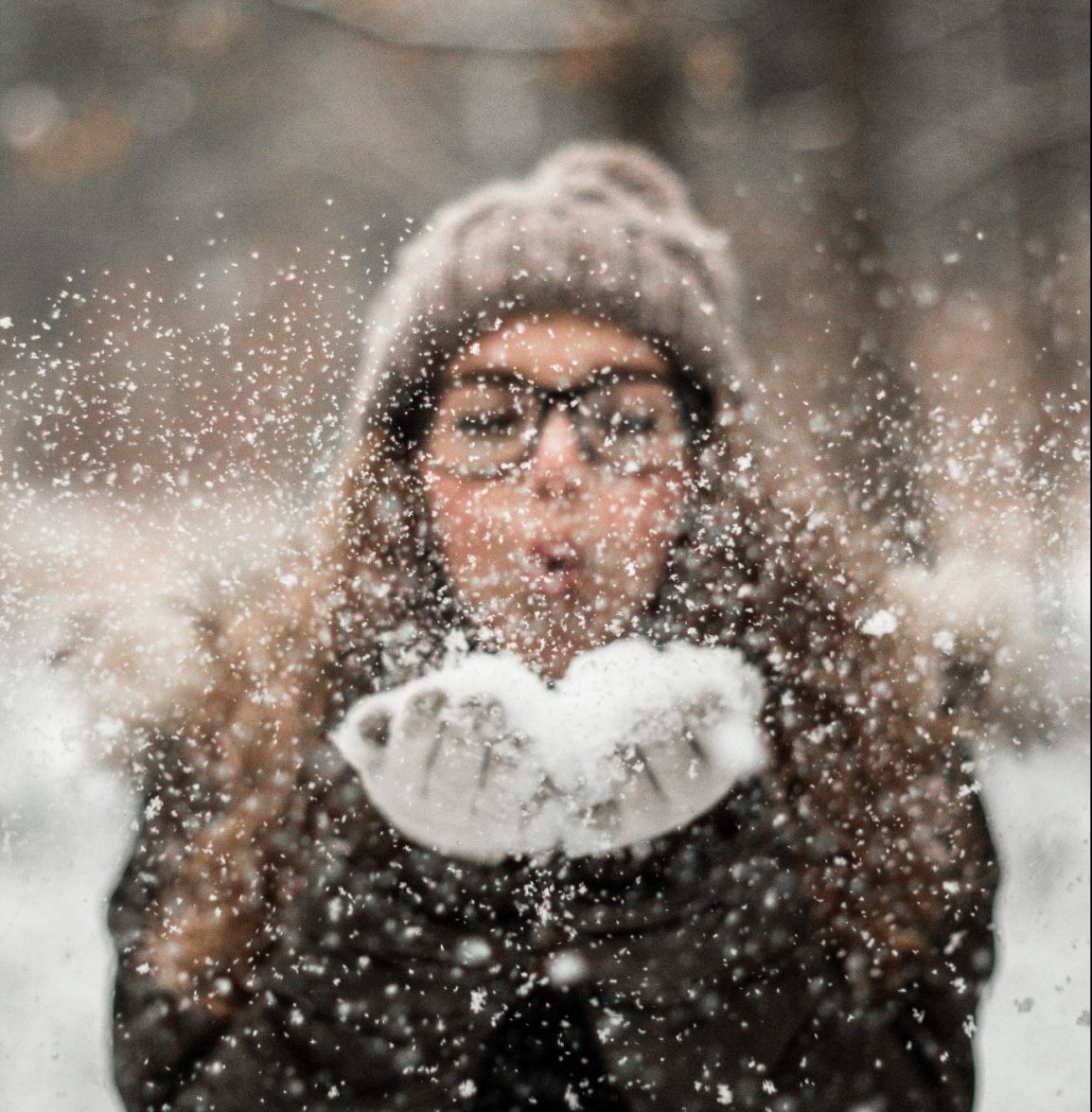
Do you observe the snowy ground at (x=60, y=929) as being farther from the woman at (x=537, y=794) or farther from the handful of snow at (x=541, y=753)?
the handful of snow at (x=541, y=753)

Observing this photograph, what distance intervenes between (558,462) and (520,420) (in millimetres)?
30

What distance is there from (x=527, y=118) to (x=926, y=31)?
0.23 meters

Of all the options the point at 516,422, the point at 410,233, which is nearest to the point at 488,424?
the point at 516,422

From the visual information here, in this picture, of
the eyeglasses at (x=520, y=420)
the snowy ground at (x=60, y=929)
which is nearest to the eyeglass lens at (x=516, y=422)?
the eyeglasses at (x=520, y=420)

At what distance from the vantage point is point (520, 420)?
1.79 feet

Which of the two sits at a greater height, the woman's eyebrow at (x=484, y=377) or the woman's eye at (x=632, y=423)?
the woman's eyebrow at (x=484, y=377)

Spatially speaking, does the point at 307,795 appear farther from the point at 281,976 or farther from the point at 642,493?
the point at 642,493

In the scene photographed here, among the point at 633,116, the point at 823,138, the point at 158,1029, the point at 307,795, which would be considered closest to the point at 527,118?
the point at 633,116

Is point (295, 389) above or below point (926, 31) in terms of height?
below

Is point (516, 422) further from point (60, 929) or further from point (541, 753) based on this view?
point (60, 929)

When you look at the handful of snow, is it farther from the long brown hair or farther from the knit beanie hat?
the knit beanie hat

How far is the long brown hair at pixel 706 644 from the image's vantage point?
1.79 ft

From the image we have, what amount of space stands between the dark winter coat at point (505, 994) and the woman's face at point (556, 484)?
0.39 ft

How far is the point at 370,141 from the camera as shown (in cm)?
58
